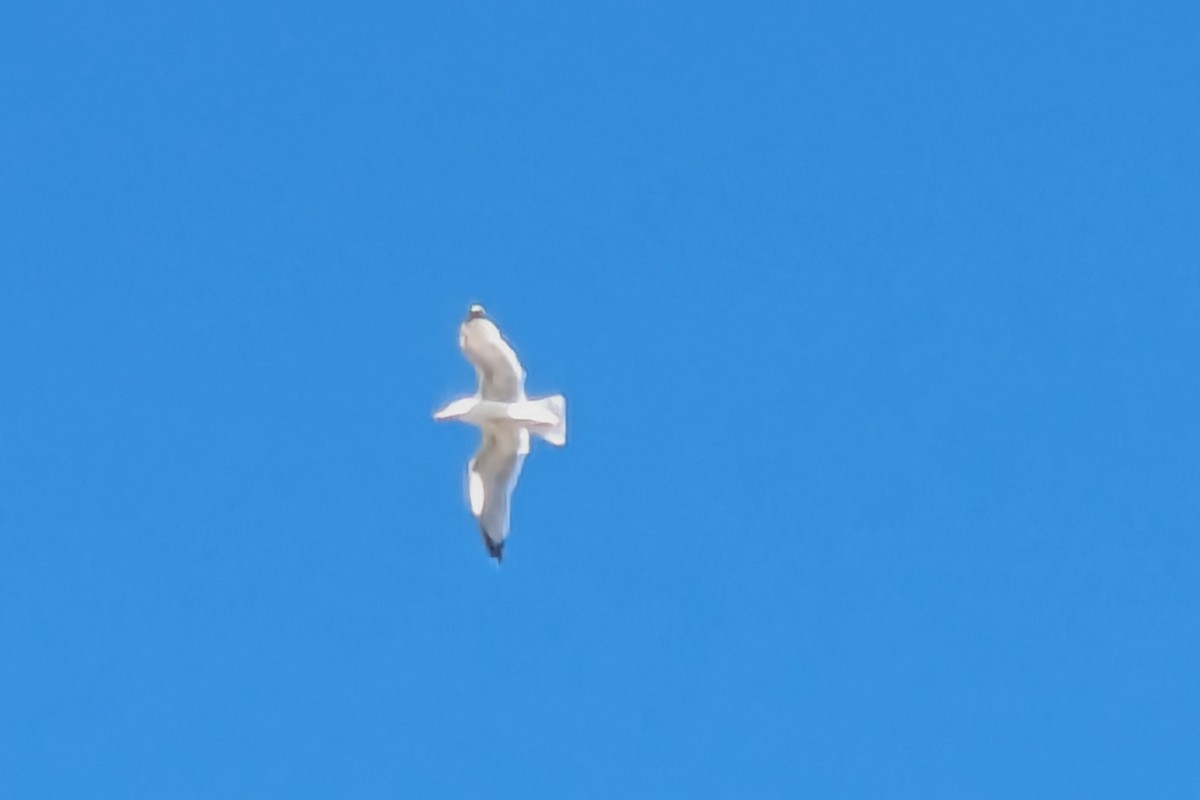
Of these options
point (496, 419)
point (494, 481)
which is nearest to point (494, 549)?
point (494, 481)

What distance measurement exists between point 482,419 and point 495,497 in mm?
766

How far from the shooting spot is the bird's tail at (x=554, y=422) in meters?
20.9

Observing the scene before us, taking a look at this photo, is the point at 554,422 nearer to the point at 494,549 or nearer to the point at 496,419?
the point at 496,419

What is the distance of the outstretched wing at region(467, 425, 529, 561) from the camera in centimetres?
2150

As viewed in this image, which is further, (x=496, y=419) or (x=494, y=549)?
(x=494, y=549)

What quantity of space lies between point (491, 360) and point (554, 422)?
1.99 ft

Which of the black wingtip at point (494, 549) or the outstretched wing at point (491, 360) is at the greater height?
the outstretched wing at point (491, 360)

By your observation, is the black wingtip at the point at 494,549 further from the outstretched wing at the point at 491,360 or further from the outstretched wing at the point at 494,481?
the outstretched wing at the point at 491,360

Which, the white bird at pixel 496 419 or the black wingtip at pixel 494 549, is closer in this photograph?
the white bird at pixel 496 419

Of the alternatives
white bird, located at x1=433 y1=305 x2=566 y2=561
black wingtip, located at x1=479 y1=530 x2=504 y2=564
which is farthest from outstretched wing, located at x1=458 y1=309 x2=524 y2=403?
black wingtip, located at x1=479 y1=530 x2=504 y2=564

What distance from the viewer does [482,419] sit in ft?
69.4

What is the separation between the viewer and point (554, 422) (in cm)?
2092

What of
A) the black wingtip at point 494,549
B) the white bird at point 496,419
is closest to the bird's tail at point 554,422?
Result: the white bird at point 496,419

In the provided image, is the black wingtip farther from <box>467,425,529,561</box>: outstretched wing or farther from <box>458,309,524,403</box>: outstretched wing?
A: <box>458,309,524,403</box>: outstretched wing
